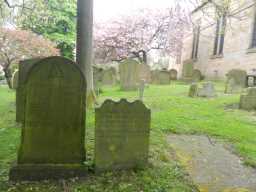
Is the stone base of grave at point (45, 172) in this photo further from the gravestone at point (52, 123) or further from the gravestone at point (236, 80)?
the gravestone at point (236, 80)

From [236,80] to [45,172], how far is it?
1110 centimetres

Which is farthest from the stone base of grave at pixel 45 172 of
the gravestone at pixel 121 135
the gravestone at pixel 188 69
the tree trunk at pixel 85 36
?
the gravestone at pixel 188 69

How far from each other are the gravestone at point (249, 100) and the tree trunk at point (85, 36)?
485 cm

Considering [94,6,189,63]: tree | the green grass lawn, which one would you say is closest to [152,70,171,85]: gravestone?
[94,6,189,63]: tree

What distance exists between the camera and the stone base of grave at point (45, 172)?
307 cm

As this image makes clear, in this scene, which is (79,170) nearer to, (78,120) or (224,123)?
(78,120)

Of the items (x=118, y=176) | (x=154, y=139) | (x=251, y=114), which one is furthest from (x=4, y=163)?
(x=251, y=114)

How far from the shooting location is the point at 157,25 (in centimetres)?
2302

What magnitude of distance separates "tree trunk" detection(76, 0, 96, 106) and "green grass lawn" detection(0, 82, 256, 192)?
4.17 ft

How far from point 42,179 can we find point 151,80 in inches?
557

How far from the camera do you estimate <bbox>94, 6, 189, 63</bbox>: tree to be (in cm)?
2288

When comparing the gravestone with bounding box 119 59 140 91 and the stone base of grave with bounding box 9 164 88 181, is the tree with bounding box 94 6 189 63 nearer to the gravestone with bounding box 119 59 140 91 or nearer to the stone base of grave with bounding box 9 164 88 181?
the gravestone with bounding box 119 59 140 91

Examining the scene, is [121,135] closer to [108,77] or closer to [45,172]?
[45,172]

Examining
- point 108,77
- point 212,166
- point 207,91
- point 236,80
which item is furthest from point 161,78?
point 212,166
